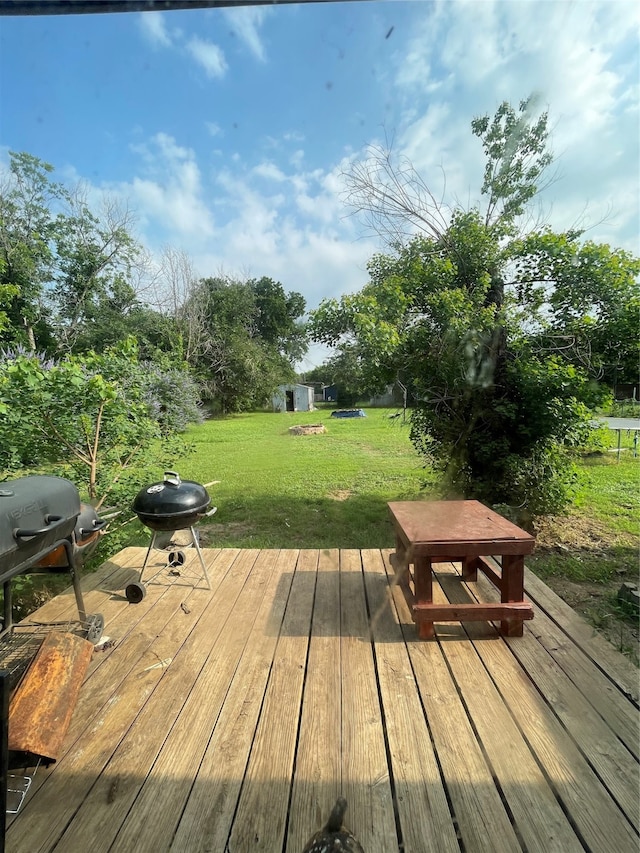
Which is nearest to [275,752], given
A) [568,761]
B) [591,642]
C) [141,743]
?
[141,743]

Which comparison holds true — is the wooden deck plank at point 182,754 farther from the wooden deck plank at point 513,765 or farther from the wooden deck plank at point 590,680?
the wooden deck plank at point 590,680

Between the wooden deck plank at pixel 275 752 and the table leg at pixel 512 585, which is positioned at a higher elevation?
the table leg at pixel 512 585

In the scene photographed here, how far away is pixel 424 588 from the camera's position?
5.94 ft

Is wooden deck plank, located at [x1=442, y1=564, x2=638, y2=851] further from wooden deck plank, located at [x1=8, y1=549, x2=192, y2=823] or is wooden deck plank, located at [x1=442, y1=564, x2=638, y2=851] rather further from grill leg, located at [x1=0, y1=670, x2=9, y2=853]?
wooden deck plank, located at [x1=8, y1=549, x2=192, y2=823]

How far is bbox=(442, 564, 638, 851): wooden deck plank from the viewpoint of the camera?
3.23 ft

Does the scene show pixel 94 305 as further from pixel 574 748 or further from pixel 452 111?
pixel 574 748

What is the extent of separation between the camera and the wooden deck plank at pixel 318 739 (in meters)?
1.02

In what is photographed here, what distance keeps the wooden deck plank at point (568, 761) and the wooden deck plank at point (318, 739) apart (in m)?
0.56

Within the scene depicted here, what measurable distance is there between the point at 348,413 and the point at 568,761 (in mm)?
10244

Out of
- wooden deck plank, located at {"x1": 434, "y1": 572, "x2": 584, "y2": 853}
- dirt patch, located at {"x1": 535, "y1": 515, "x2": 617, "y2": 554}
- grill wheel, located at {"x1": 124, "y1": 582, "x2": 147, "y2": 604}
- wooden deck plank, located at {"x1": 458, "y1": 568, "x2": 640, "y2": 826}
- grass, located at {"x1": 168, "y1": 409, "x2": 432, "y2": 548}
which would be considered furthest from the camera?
grass, located at {"x1": 168, "y1": 409, "x2": 432, "y2": 548}

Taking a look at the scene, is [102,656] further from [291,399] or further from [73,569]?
[291,399]

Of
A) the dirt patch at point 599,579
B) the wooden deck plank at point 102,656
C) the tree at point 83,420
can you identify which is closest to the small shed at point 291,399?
the dirt patch at point 599,579

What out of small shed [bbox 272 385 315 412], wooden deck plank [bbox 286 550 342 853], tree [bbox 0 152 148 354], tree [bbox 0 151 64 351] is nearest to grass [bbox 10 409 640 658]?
wooden deck plank [bbox 286 550 342 853]

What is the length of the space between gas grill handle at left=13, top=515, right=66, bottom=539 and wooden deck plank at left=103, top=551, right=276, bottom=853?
737mm
